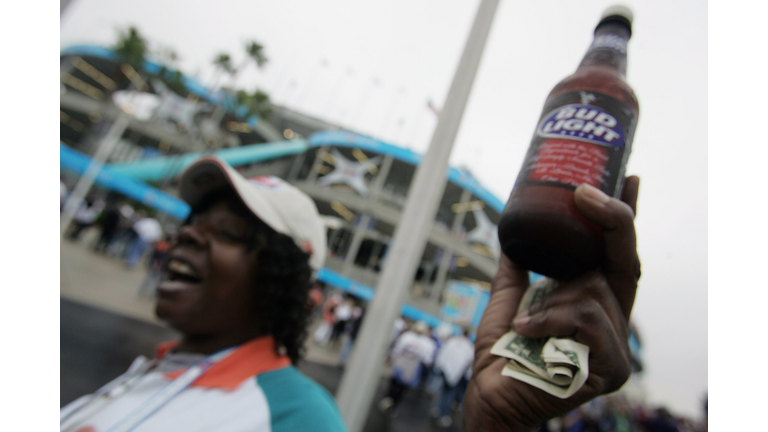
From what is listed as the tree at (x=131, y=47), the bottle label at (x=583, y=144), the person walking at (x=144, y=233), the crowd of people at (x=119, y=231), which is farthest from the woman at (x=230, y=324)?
the tree at (x=131, y=47)

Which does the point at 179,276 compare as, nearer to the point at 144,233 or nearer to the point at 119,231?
the point at 144,233

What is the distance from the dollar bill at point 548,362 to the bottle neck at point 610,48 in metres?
0.49

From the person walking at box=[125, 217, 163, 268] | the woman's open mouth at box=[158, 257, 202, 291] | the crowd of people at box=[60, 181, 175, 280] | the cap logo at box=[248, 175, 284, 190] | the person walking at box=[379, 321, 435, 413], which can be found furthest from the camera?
the crowd of people at box=[60, 181, 175, 280]

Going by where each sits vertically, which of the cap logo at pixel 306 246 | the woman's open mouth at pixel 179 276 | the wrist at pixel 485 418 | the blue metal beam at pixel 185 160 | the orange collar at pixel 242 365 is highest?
the blue metal beam at pixel 185 160

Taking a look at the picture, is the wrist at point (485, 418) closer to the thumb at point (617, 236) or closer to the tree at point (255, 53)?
the thumb at point (617, 236)

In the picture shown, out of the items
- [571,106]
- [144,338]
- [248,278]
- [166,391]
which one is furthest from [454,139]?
[144,338]

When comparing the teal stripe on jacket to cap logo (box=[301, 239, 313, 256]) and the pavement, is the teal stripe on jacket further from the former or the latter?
the pavement

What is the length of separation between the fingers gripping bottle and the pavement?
2.55 m

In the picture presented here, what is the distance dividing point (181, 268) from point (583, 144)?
52.9 inches

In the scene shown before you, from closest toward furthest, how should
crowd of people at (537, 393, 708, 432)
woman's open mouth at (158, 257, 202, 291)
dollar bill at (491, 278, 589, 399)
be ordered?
dollar bill at (491, 278, 589, 399) → woman's open mouth at (158, 257, 202, 291) → crowd of people at (537, 393, 708, 432)

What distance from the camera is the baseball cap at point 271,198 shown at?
4.87 ft

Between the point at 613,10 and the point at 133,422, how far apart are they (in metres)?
1.62

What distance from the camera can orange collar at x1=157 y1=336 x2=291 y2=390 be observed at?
3.99 ft

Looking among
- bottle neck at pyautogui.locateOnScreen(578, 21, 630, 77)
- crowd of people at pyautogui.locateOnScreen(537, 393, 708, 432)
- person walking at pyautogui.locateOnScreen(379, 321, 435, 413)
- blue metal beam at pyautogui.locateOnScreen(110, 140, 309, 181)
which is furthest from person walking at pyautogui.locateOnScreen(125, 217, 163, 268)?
bottle neck at pyautogui.locateOnScreen(578, 21, 630, 77)
